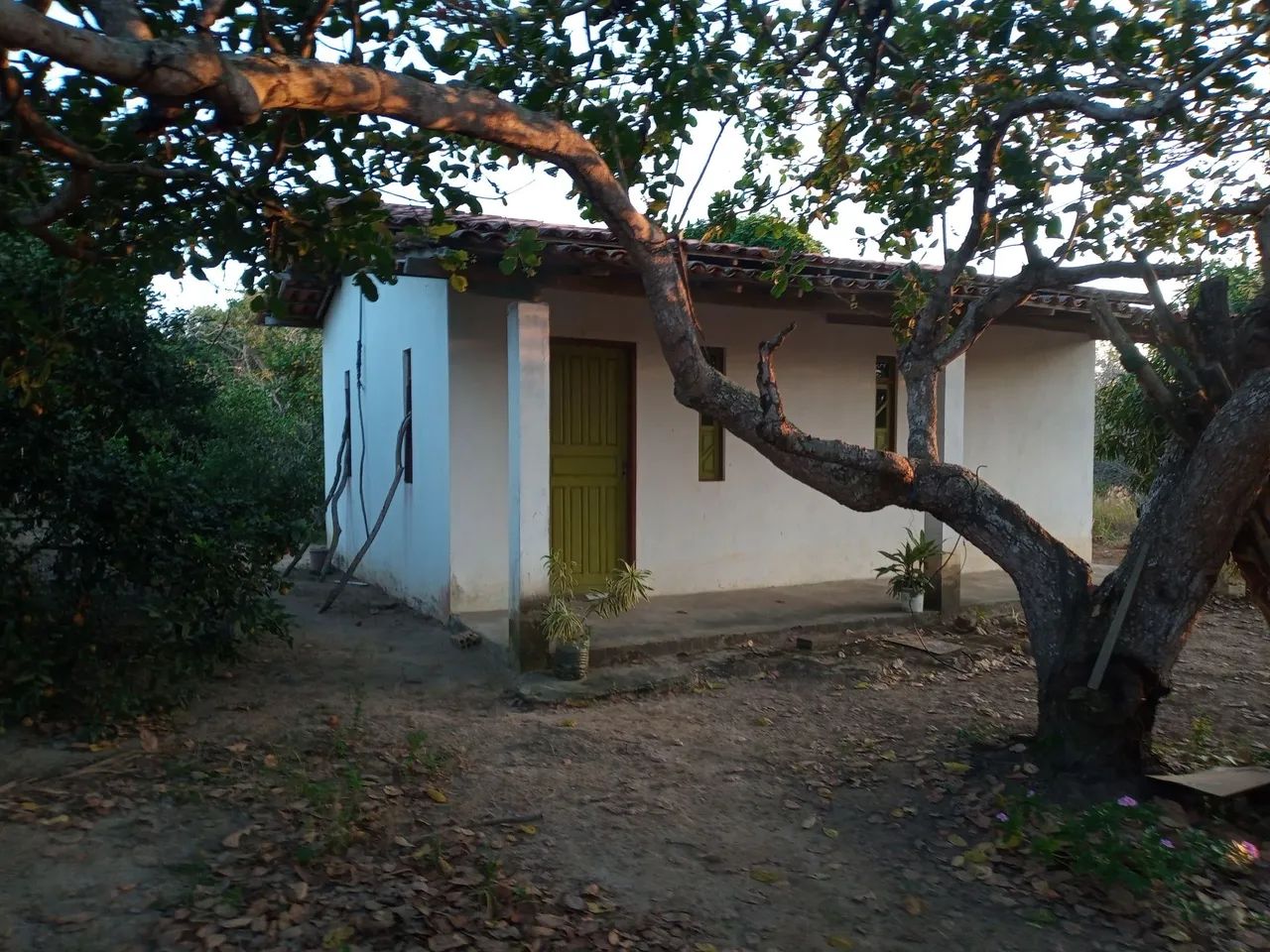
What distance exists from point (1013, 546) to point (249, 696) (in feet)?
15.0

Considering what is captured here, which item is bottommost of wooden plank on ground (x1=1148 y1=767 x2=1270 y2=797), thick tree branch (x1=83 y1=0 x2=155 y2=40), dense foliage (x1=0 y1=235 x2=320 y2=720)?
wooden plank on ground (x1=1148 y1=767 x2=1270 y2=797)

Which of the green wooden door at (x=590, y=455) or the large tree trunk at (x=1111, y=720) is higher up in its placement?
the green wooden door at (x=590, y=455)

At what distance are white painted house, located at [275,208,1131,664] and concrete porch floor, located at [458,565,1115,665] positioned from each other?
12.4 inches

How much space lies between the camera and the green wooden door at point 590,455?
8625 mm

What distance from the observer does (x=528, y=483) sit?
6828mm

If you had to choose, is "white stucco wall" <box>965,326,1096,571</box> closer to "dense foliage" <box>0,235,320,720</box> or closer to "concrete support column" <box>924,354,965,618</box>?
"concrete support column" <box>924,354,965,618</box>

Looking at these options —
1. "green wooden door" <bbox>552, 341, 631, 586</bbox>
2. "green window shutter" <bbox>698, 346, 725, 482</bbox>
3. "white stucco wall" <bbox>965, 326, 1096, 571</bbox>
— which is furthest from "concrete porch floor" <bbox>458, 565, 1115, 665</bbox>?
"white stucco wall" <bbox>965, 326, 1096, 571</bbox>

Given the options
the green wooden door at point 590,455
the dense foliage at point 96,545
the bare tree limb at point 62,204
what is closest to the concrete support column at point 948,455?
the green wooden door at point 590,455

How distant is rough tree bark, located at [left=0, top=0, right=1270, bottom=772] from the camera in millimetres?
4160

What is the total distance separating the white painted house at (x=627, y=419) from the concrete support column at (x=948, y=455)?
3 cm

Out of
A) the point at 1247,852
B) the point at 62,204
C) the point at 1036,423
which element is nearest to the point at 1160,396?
the point at 1247,852

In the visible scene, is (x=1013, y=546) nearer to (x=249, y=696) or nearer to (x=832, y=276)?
(x=832, y=276)

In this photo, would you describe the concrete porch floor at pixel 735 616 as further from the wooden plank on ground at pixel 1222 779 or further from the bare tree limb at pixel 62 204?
the bare tree limb at pixel 62 204

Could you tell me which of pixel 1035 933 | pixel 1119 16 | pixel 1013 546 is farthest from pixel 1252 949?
pixel 1119 16
